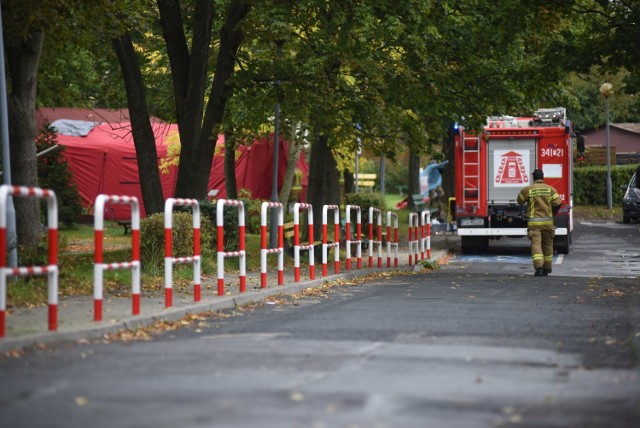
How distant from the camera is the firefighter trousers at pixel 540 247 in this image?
2130 cm

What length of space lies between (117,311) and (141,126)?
10492 millimetres

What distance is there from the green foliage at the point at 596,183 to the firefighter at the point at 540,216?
105 feet

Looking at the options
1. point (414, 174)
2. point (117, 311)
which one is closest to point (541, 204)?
point (117, 311)

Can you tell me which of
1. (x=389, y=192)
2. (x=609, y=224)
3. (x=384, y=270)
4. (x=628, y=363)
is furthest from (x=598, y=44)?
(x=389, y=192)

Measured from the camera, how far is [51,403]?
697cm

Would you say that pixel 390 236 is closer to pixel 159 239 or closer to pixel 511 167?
pixel 511 167

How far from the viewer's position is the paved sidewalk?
33.1 ft

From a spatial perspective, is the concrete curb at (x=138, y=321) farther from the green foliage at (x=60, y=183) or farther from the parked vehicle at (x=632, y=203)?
the parked vehicle at (x=632, y=203)

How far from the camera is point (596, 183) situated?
53.3 m

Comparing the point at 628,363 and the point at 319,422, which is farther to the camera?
the point at 628,363

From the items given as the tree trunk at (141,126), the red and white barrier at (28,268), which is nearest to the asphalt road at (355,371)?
the red and white barrier at (28,268)

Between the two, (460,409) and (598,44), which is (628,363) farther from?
(598,44)

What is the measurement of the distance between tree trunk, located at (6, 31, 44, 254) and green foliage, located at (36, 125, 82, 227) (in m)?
16.4

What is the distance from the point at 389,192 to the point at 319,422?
276 feet
